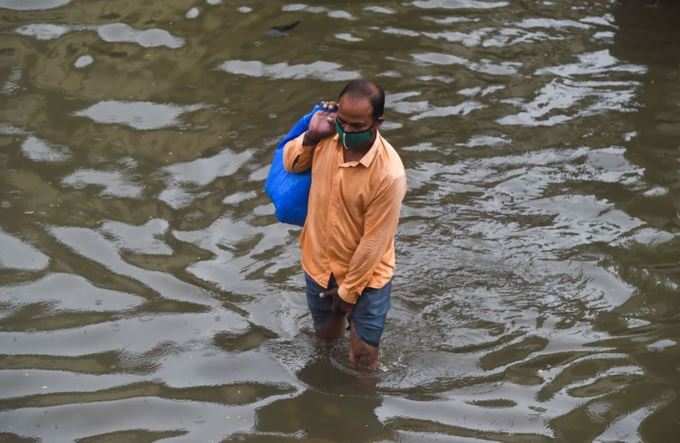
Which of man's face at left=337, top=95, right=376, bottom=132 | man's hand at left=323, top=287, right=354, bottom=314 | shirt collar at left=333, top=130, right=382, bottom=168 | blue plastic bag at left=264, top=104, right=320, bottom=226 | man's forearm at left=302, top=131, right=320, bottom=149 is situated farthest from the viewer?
man's hand at left=323, top=287, right=354, bottom=314

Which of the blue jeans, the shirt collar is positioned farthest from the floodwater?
the shirt collar

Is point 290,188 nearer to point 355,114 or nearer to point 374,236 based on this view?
point 374,236

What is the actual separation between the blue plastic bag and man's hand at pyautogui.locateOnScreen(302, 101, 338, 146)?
15 cm

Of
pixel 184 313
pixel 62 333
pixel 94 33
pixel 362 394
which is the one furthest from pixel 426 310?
pixel 94 33

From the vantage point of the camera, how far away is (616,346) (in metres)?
6.26

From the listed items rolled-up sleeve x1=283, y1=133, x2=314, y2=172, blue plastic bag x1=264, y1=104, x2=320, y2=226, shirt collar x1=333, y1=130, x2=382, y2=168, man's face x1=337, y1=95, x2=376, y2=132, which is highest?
man's face x1=337, y1=95, x2=376, y2=132

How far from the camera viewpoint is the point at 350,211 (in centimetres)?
536

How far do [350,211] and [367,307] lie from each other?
0.54m

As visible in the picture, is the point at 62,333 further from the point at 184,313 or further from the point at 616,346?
the point at 616,346

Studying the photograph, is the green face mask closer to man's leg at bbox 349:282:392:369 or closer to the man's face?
the man's face

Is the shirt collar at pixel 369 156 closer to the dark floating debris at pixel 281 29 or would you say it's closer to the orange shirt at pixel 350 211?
the orange shirt at pixel 350 211

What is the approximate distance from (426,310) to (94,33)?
497 cm

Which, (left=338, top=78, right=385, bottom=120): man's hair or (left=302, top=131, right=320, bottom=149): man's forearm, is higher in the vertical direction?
(left=338, top=78, right=385, bottom=120): man's hair

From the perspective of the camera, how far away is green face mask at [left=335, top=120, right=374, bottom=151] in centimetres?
512
